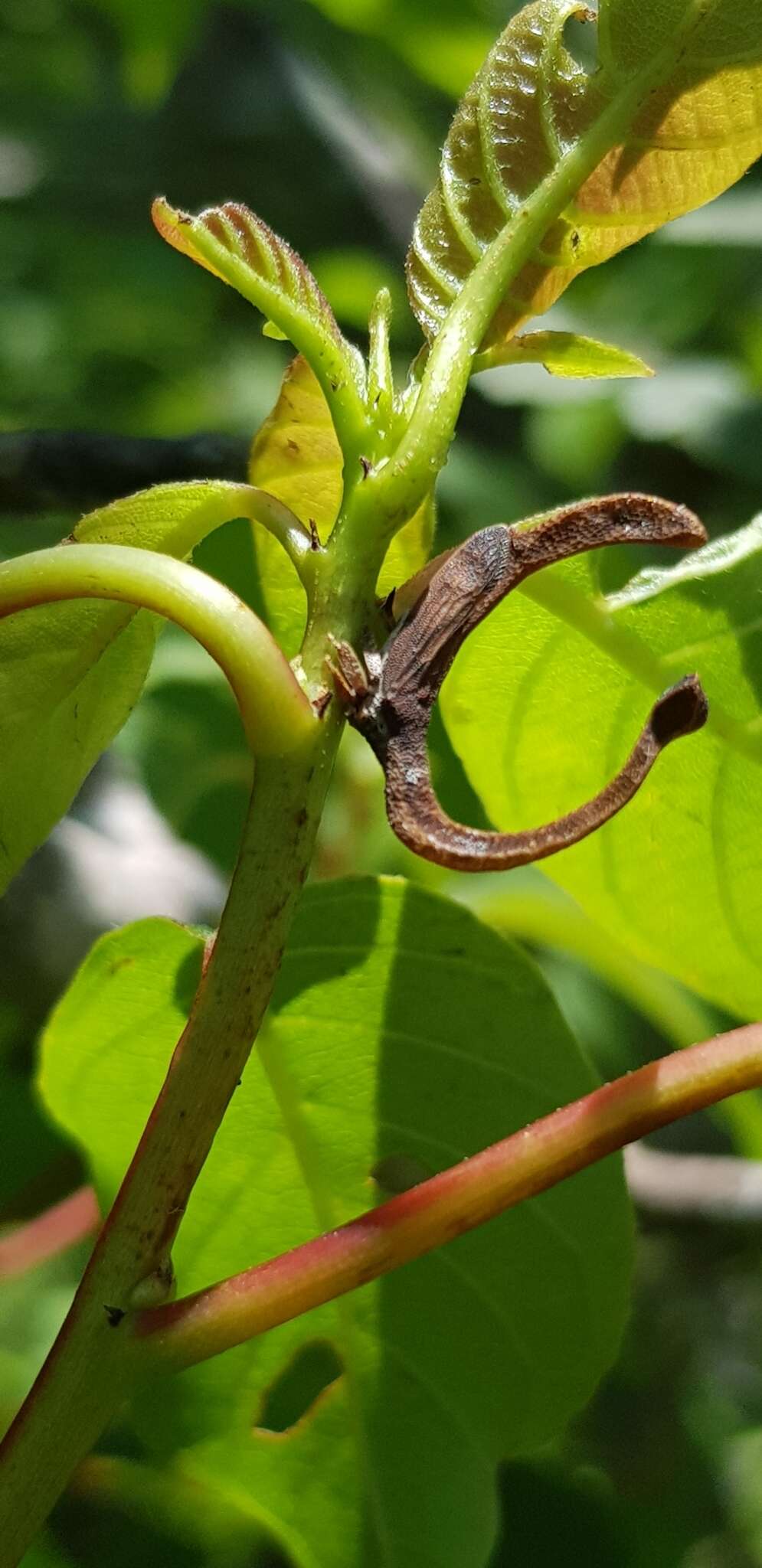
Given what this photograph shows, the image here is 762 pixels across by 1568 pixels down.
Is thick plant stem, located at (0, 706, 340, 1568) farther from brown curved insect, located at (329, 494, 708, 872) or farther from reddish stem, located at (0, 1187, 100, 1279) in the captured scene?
reddish stem, located at (0, 1187, 100, 1279)

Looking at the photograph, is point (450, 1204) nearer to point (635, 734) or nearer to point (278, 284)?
point (635, 734)

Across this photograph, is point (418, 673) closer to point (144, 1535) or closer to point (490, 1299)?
point (490, 1299)

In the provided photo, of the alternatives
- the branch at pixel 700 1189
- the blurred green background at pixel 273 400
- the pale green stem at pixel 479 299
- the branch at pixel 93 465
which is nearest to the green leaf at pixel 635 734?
the pale green stem at pixel 479 299

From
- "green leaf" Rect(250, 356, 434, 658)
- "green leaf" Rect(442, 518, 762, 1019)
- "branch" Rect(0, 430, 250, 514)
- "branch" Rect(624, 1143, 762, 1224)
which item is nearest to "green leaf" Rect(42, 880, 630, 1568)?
"green leaf" Rect(442, 518, 762, 1019)

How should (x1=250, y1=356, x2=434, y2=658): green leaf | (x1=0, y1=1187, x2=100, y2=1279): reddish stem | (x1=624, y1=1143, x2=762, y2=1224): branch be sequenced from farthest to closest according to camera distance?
1. (x1=624, y1=1143, x2=762, y2=1224): branch
2. (x1=0, y1=1187, x2=100, y2=1279): reddish stem
3. (x1=250, y1=356, x2=434, y2=658): green leaf

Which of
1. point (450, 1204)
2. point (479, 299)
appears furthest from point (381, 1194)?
point (479, 299)

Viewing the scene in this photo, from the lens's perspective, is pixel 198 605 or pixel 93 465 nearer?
pixel 198 605

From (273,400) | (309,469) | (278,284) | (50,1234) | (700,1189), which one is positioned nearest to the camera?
(278,284)

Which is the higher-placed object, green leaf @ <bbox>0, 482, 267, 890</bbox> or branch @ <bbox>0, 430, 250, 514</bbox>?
green leaf @ <bbox>0, 482, 267, 890</bbox>
